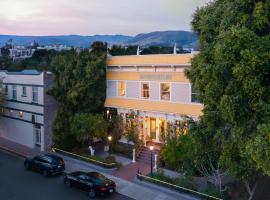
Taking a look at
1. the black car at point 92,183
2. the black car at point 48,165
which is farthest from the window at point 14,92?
the black car at point 92,183

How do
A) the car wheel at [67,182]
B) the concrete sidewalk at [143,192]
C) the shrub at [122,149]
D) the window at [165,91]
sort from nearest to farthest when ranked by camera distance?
the concrete sidewalk at [143,192]
the car wheel at [67,182]
the window at [165,91]
the shrub at [122,149]

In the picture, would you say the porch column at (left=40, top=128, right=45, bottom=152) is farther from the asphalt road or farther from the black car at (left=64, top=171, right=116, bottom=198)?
the black car at (left=64, top=171, right=116, bottom=198)

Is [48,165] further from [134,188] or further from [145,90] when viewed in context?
[145,90]

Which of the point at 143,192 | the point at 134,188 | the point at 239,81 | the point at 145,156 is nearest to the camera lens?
the point at 239,81

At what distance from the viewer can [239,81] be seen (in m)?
13.2

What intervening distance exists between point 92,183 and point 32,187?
4.86 metres

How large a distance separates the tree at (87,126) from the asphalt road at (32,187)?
4.27 m

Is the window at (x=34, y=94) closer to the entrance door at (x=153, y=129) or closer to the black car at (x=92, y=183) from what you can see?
the entrance door at (x=153, y=129)

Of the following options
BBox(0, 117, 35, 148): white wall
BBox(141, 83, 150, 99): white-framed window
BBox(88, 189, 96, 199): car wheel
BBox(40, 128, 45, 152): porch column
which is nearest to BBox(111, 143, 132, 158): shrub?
BBox(141, 83, 150, 99): white-framed window

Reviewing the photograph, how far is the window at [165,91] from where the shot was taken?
27625mm

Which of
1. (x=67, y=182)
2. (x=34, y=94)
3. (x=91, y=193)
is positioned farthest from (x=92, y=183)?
(x=34, y=94)

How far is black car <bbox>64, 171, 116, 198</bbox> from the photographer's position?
21062 millimetres

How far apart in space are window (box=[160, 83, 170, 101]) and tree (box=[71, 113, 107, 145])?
5471 millimetres

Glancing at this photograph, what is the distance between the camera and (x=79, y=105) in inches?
1182
